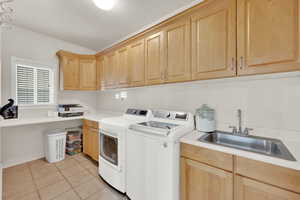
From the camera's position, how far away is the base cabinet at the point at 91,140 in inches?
93.9

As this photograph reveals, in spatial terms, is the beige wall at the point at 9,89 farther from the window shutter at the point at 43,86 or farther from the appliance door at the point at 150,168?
the appliance door at the point at 150,168

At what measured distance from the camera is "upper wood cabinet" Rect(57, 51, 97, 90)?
2.75 m

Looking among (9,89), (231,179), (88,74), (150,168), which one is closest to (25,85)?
(9,89)

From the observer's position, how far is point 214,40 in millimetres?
1372

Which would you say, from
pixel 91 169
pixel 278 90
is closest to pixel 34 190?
pixel 91 169

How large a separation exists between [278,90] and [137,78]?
1.72 m

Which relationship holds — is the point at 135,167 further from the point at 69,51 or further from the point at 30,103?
the point at 69,51

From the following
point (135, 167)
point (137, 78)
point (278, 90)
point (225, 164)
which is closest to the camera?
point (225, 164)

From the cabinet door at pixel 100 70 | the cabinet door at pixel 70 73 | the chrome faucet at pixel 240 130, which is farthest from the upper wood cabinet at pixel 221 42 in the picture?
the cabinet door at pixel 70 73

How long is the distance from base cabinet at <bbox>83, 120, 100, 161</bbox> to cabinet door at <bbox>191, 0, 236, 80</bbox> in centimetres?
198

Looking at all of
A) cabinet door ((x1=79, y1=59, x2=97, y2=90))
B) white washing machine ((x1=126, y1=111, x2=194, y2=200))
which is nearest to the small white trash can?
cabinet door ((x1=79, y1=59, x2=97, y2=90))

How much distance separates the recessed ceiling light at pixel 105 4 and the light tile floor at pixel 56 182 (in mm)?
2483

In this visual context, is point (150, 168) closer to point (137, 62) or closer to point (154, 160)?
point (154, 160)

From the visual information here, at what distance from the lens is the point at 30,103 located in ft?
8.40
